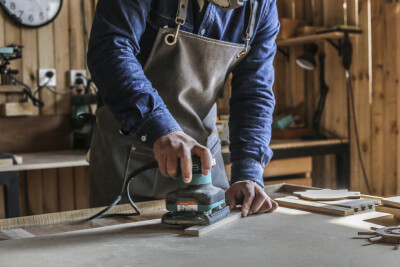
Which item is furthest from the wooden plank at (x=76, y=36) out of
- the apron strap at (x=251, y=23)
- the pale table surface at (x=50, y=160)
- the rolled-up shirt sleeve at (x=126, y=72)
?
the rolled-up shirt sleeve at (x=126, y=72)

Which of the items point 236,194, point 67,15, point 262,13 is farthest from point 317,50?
point 236,194

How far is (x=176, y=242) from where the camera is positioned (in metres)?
1.13

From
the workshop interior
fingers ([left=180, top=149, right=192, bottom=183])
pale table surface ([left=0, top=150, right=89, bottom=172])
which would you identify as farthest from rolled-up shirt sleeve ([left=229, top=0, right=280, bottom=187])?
pale table surface ([left=0, top=150, right=89, bottom=172])

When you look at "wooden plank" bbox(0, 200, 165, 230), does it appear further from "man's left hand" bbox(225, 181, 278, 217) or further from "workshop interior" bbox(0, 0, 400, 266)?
"workshop interior" bbox(0, 0, 400, 266)

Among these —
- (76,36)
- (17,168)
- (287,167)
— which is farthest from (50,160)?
(287,167)

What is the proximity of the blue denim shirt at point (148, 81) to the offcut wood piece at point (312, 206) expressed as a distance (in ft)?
0.48

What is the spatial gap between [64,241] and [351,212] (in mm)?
690

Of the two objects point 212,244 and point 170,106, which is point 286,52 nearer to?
point 170,106

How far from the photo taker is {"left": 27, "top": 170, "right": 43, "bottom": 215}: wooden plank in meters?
3.41

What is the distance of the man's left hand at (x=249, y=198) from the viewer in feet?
4.61

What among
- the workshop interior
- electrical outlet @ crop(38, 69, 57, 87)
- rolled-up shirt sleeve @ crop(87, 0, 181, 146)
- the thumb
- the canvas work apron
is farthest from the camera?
electrical outlet @ crop(38, 69, 57, 87)

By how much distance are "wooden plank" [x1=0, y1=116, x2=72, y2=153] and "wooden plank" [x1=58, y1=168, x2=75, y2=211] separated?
16cm

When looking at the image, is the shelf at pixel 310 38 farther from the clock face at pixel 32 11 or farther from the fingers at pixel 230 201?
the fingers at pixel 230 201

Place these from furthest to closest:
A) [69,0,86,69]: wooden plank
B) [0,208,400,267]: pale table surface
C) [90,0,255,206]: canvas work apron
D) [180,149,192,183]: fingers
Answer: [69,0,86,69]: wooden plank, [90,0,255,206]: canvas work apron, [180,149,192,183]: fingers, [0,208,400,267]: pale table surface
